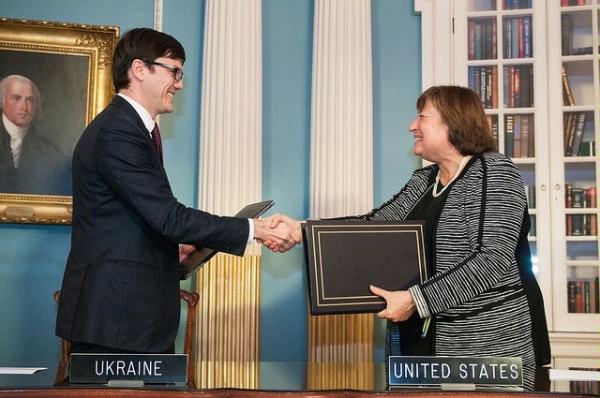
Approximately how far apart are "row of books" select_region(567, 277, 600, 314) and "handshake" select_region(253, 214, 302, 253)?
7.20 feet

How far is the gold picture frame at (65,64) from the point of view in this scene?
495cm

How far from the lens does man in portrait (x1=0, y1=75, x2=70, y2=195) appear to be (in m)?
4.89

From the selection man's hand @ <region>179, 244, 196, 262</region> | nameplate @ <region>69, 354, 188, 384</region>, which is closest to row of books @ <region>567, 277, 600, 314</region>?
man's hand @ <region>179, 244, 196, 262</region>

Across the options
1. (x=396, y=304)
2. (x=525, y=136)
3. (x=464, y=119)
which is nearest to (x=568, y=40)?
(x=525, y=136)

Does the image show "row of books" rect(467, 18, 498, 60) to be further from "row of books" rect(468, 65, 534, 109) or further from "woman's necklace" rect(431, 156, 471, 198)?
"woman's necklace" rect(431, 156, 471, 198)

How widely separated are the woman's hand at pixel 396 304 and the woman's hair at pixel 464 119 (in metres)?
0.75

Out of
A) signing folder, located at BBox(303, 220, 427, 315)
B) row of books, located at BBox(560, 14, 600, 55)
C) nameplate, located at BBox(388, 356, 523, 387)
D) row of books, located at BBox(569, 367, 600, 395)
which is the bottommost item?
row of books, located at BBox(569, 367, 600, 395)

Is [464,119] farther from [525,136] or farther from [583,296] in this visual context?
[583,296]

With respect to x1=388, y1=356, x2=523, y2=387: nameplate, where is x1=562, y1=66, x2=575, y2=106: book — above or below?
above

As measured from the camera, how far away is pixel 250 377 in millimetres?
2322

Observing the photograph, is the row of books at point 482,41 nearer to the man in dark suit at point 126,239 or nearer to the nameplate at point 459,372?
the man in dark suit at point 126,239

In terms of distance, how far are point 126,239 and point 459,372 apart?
121 centimetres

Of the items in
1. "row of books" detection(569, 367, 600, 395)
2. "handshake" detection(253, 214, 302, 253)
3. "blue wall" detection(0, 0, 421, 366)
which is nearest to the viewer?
"row of books" detection(569, 367, 600, 395)

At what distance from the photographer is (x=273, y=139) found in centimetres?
520
